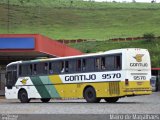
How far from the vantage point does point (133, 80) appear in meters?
27.1

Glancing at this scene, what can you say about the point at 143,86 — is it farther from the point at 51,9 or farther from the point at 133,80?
the point at 51,9

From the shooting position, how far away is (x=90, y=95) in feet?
93.5

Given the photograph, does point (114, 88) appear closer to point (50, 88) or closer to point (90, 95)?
point (90, 95)

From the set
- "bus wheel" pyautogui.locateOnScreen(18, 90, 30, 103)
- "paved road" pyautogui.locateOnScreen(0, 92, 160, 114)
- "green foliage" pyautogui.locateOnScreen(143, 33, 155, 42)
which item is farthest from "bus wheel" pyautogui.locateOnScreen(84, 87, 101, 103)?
"green foliage" pyautogui.locateOnScreen(143, 33, 155, 42)

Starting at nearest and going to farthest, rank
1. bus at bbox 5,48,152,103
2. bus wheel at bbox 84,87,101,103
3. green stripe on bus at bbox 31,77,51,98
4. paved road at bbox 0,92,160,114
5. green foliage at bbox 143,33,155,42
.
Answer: paved road at bbox 0,92,160,114 < bus at bbox 5,48,152,103 < bus wheel at bbox 84,87,101,103 < green stripe on bus at bbox 31,77,51,98 < green foliage at bbox 143,33,155,42

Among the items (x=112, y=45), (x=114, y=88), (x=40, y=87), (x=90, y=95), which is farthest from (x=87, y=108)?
(x=112, y=45)

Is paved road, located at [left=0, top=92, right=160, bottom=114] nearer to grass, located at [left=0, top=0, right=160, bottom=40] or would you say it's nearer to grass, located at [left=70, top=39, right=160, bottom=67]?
grass, located at [left=70, top=39, right=160, bottom=67]

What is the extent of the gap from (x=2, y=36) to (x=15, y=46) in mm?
1215

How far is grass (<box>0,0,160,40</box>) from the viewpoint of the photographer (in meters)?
97.1

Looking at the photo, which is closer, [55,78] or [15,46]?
[55,78]

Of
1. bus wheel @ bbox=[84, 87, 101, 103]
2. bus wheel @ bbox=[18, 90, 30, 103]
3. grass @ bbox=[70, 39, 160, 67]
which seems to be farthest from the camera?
grass @ bbox=[70, 39, 160, 67]

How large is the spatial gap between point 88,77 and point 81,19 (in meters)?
85.3

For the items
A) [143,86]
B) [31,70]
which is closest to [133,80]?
[143,86]

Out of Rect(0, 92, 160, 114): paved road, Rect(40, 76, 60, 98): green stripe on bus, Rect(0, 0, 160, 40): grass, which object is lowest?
Rect(0, 92, 160, 114): paved road
